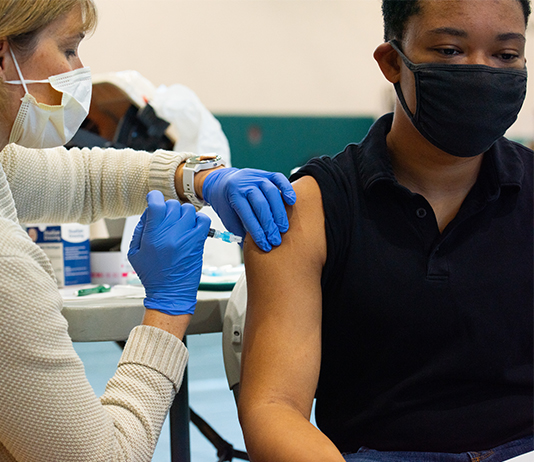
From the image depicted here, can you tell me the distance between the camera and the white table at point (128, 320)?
4.14ft

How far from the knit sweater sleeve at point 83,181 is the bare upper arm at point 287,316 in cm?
55

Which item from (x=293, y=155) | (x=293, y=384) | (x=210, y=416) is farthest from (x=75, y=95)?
(x=293, y=155)

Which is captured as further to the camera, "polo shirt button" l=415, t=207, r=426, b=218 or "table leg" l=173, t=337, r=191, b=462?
"table leg" l=173, t=337, r=191, b=462

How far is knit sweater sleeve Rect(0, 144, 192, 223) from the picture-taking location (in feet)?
4.58

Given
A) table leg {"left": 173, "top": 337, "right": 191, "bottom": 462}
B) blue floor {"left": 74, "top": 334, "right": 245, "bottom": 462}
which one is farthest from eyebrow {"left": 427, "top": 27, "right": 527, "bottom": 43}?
blue floor {"left": 74, "top": 334, "right": 245, "bottom": 462}

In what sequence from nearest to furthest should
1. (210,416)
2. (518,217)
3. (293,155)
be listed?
(518,217)
(210,416)
(293,155)

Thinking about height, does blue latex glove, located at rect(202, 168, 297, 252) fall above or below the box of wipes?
above

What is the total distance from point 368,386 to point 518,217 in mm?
445

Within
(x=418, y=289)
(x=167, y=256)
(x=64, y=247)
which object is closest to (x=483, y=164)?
(x=418, y=289)

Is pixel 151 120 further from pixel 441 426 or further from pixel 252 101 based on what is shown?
pixel 252 101

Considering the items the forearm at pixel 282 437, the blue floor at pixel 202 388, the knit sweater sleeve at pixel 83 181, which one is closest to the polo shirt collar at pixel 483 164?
the forearm at pixel 282 437

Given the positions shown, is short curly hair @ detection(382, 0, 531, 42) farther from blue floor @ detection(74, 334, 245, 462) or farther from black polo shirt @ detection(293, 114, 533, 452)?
blue floor @ detection(74, 334, 245, 462)

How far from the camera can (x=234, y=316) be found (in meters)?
1.25

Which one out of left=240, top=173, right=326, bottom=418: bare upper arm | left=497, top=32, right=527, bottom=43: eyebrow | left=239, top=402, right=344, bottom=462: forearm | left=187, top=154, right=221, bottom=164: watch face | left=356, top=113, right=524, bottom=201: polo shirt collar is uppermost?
left=497, top=32, right=527, bottom=43: eyebrow
